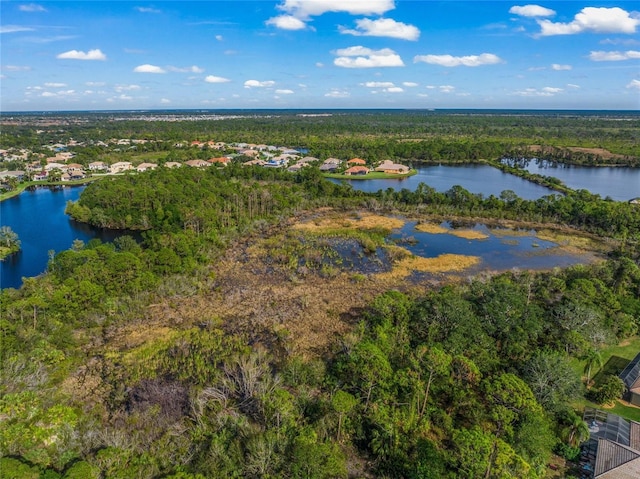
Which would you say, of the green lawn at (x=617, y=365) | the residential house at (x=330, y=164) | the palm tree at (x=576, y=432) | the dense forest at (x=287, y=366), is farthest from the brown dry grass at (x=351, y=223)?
the residential house at (x=330, y=164)

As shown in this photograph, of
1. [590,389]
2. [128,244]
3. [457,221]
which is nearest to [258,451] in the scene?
[590,389]

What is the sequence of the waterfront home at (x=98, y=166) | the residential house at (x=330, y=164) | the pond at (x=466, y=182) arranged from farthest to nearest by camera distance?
the residential house at (x=330, y=164)
the waterfront home at (x=98, y=166)
the pond at (x=466, y=182)

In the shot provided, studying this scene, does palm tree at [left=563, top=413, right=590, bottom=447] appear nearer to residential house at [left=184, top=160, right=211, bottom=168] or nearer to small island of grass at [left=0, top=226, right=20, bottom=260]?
small island of grass at [left=0, top=226, right=20, bottom=260]

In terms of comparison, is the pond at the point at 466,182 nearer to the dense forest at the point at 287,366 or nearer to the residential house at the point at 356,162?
the residential house at the point at 356,162

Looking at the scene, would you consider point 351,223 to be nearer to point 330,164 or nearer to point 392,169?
point 392,169

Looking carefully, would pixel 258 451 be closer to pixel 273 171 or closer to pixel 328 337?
pixel 328 337

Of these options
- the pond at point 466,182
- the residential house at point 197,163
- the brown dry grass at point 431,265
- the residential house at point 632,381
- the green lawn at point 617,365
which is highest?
the residential house at point 197,163

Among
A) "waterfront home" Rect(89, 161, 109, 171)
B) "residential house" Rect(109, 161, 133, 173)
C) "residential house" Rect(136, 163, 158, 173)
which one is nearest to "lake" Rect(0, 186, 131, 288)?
"residential house" Rect(109, 161, 133, 173)
